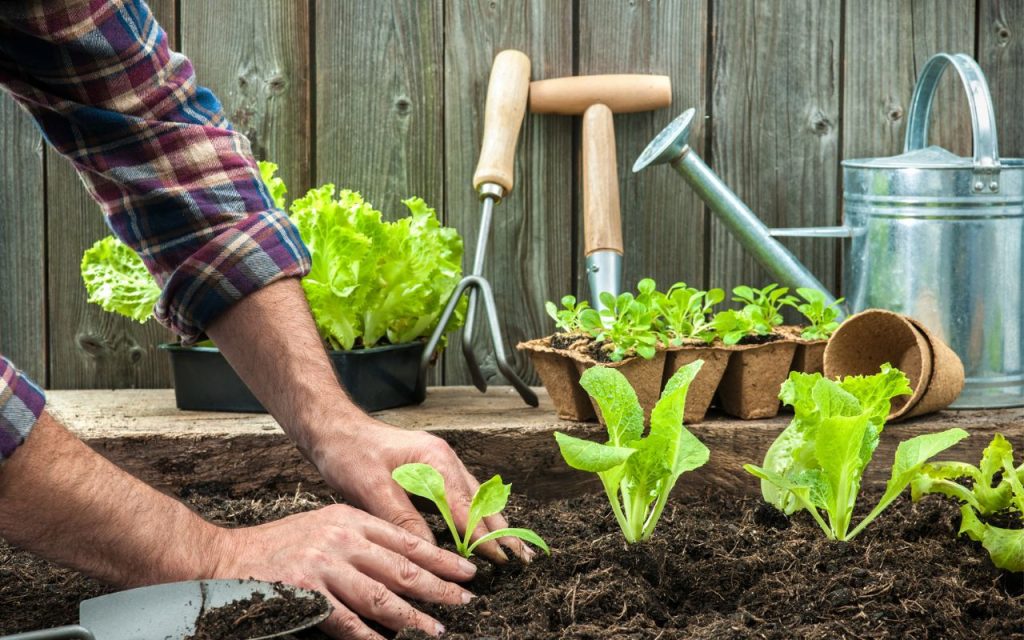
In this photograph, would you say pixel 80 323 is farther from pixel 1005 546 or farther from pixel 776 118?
pixel 1005 546

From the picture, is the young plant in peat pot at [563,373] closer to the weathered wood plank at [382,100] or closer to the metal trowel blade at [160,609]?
the weathered wood plank at [382,100]

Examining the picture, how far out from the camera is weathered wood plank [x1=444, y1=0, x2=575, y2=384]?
75.0 inches

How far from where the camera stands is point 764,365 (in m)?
1.48

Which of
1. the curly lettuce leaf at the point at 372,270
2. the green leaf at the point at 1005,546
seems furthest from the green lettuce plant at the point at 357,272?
the green leaf at the point at 1005,546

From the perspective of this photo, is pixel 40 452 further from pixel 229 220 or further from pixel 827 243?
pixel 827 243

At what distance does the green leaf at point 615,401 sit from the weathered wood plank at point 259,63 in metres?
1.04

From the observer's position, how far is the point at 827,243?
1.98 m

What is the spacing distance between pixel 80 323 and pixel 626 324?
1.05 metres

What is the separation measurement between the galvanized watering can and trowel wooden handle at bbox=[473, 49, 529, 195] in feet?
0.78

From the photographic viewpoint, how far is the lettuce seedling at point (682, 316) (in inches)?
57.1

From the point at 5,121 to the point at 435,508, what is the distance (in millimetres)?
1176

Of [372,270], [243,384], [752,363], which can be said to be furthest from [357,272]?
[752,363]

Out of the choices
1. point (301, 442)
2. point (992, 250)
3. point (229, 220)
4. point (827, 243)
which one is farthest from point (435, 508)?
point (827, 243)

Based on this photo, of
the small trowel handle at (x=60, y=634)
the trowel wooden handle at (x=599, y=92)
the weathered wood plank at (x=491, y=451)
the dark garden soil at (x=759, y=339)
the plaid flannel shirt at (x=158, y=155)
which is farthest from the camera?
the trowel wooden handle at (x=599, y=92)
